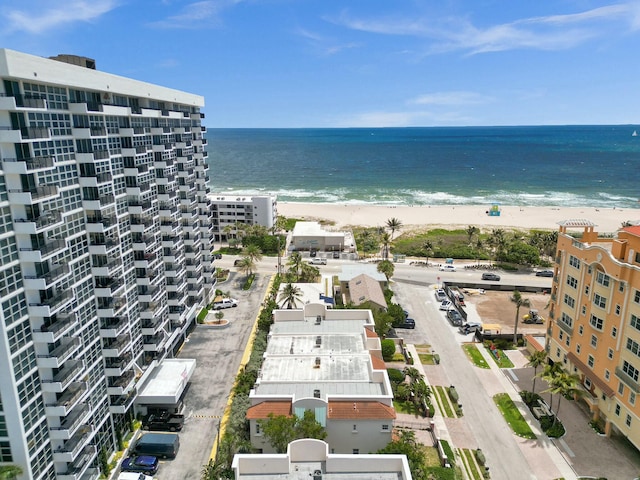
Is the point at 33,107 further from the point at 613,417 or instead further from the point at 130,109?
the point at 613,417

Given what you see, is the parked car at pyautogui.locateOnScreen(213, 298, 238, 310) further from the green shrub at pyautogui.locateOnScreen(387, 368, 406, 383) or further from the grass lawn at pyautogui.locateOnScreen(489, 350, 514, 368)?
the grass lawn at pyautogui.locateOnScreen(489, 350, 514, 368)

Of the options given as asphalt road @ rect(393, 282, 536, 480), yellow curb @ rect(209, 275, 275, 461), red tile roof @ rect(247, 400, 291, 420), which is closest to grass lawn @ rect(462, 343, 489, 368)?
asphalt road @ rect(393, 282, 536, 480)

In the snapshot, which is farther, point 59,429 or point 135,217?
point 135,217

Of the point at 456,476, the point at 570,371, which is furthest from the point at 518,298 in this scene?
the point at 456,476

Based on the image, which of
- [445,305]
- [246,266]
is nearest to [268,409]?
[445,305]

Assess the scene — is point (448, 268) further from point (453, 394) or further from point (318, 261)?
point (453, 394)

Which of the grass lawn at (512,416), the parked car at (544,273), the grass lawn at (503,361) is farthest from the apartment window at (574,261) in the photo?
the parked car at (544,273)
